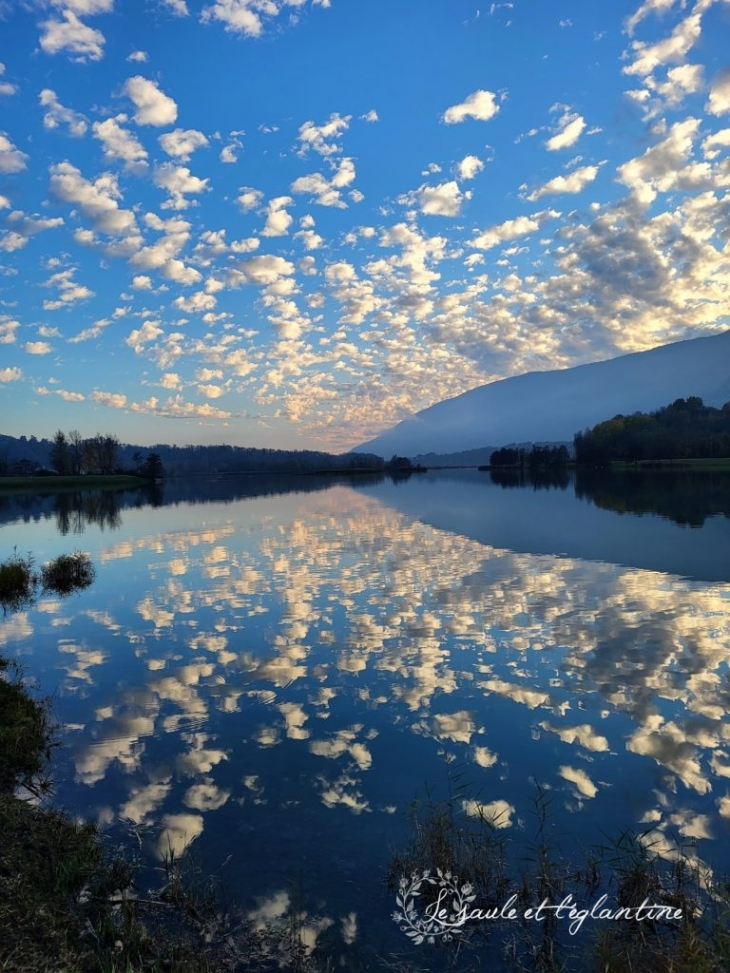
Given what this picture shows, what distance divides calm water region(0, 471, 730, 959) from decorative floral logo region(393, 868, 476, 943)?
243 millimetres

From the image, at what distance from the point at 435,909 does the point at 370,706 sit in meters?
7.43

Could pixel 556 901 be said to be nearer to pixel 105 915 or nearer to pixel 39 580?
pixel 105 915

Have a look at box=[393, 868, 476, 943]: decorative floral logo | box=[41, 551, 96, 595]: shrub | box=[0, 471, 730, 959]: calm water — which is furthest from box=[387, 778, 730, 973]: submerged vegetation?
box=[41, 551, 96, 595]: shrub

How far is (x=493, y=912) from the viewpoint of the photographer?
8.52m

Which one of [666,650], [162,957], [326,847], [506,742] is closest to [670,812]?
[506,742]

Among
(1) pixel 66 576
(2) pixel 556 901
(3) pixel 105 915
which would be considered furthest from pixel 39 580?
(2) pixel 556 901

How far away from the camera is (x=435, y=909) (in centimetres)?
870

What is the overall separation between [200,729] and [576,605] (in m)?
17.6

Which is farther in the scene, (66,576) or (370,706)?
(66,576)

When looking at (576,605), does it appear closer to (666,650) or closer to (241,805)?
(666,650)

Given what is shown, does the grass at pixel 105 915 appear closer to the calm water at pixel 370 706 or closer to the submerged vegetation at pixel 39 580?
the calm water at pixel 370 706

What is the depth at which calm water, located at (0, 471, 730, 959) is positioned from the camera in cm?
1035

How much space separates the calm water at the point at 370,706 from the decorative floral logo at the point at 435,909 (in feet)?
0.80

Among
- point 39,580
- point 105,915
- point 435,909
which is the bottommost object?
point 435,909
